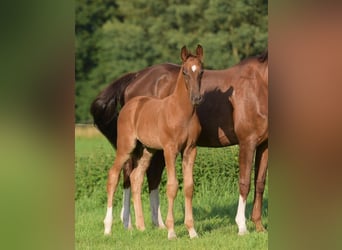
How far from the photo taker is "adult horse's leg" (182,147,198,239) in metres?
5.05

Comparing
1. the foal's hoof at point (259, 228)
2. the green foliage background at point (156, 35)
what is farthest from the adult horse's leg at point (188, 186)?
the green foliage background at point (156, 35)

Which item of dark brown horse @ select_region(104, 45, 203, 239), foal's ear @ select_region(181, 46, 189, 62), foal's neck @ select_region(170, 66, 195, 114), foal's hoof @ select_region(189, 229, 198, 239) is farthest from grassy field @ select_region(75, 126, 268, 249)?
foal's ear @ select_region(181, 46, 189, 62)

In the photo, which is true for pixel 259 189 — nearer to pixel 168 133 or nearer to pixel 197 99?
pixel 168 133

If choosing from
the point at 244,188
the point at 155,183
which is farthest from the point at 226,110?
the point at 155,183

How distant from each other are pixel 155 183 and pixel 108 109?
769 millimetres

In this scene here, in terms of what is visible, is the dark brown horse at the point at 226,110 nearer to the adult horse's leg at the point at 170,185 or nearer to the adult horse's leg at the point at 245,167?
the adult horse's leg at the point at 245,167

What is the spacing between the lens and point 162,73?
19.6ft

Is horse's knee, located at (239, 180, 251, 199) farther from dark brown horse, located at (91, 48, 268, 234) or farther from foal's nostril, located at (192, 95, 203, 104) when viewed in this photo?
foal's nostril, located at (192, 95, 203, 104)

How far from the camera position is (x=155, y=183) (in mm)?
5820
